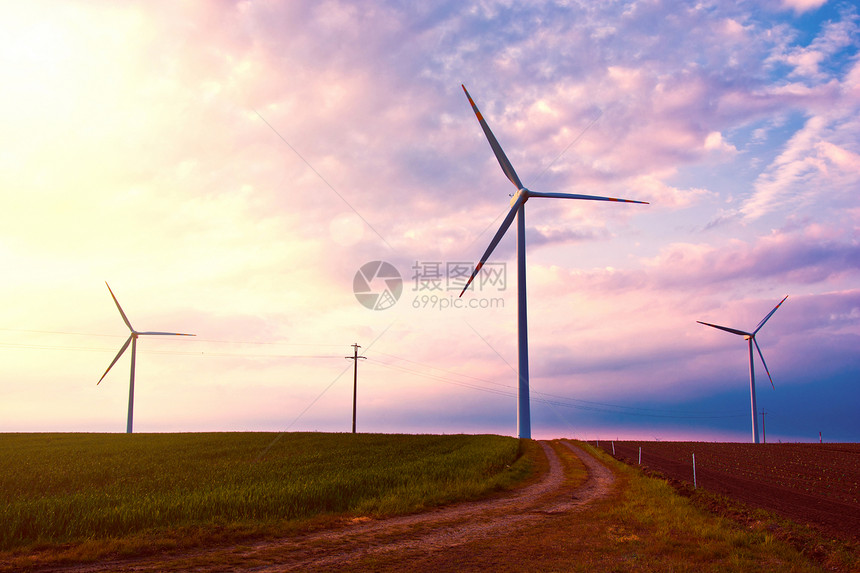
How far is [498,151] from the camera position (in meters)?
65.8

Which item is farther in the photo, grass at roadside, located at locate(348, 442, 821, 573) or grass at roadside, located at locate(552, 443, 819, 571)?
grass at roadside, located at locate(552, 443, 819, 571)

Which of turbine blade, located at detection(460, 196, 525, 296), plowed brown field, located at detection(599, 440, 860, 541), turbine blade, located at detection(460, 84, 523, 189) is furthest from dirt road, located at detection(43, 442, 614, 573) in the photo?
turbine blade, located at detection(460, 84, 523, 189)

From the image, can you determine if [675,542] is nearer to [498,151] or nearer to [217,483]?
[217,483]

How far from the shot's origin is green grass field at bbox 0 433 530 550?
20.0 meters

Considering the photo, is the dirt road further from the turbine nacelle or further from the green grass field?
the turbine nacelle

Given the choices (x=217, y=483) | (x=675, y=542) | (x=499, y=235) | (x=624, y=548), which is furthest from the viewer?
(x=499, y=235)

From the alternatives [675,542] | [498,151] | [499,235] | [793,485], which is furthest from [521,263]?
[675,542]

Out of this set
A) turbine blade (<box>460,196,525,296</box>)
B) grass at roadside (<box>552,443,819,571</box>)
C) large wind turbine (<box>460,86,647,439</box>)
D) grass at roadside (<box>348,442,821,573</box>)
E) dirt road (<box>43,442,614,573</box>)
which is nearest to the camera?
dirt road (<box>43,442,614,573</box>)

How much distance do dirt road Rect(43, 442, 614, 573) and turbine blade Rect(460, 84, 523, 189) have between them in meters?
43.6

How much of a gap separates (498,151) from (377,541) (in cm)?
5290

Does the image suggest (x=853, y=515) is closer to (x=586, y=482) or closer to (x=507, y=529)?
(x=586, y=482)

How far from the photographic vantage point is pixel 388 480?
102ft

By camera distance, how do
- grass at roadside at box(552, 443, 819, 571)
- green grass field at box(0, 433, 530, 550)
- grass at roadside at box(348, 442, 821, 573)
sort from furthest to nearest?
green grass field at box(0, 433, 530, 550)
grass at roadside at box(552, 443, 819, 571)
grass at roadside at box(348, 442, 821, 573)

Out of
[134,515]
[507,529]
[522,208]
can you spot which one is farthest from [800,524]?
[522,208]
